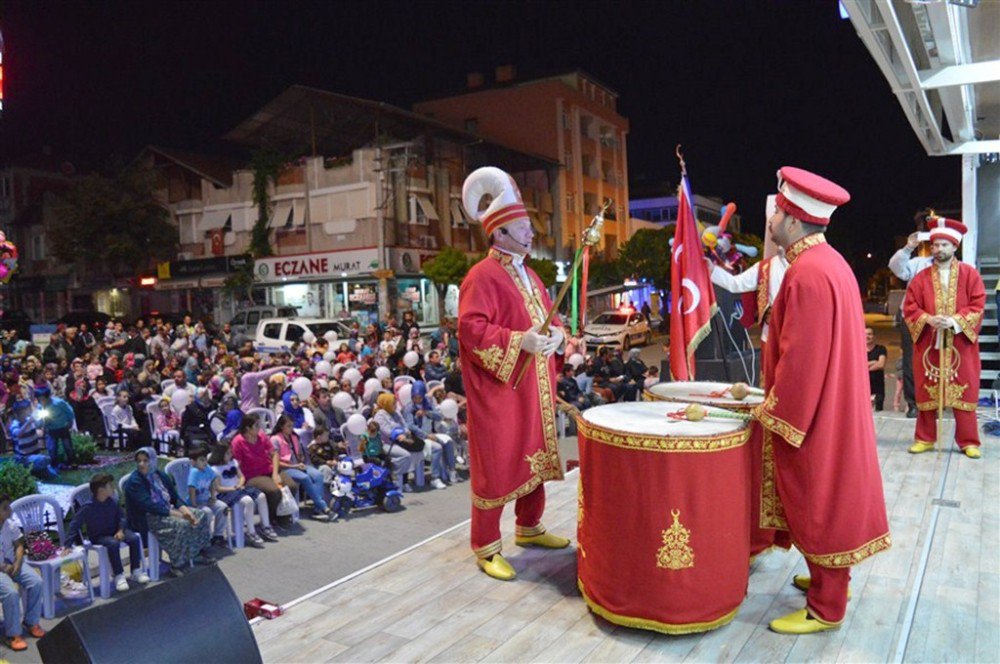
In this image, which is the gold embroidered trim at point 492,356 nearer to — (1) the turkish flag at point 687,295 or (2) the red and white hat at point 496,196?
(2) the red and white hat at point 496,196

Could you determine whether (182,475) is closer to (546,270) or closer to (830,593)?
(830,593)

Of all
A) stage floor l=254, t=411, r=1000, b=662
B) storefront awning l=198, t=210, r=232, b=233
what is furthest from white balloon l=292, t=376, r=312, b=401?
storefront awning l=198, t=210, r=232, b=233

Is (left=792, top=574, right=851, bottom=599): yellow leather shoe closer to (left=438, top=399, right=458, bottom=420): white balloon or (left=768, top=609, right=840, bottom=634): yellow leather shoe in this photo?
(left=768, top=609, right=840, bottom=634): yellow leather shoe

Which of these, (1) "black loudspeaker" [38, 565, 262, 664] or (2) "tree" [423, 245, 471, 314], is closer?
(1) "black loudspeaker" [38, 565, 262, 664]

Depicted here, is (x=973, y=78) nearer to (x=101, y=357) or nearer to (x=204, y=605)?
(x=204, y=605)

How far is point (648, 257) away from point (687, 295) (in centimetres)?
2921

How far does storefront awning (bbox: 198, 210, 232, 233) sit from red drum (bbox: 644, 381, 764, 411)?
96.1 ft

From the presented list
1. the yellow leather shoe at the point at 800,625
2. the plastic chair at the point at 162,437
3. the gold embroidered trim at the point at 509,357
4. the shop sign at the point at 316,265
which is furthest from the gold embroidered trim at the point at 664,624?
the shop sign at the point at 316,265

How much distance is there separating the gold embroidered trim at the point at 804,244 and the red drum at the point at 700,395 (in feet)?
2.61

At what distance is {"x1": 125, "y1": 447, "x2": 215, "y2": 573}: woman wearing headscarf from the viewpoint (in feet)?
20.0

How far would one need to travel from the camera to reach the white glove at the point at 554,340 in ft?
13.1

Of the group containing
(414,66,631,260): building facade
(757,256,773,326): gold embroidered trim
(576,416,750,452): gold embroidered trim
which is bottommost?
(576,416,750,452): gold embroidered trim

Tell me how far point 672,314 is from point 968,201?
787 centimetres

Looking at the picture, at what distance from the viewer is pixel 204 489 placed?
6.67 m
